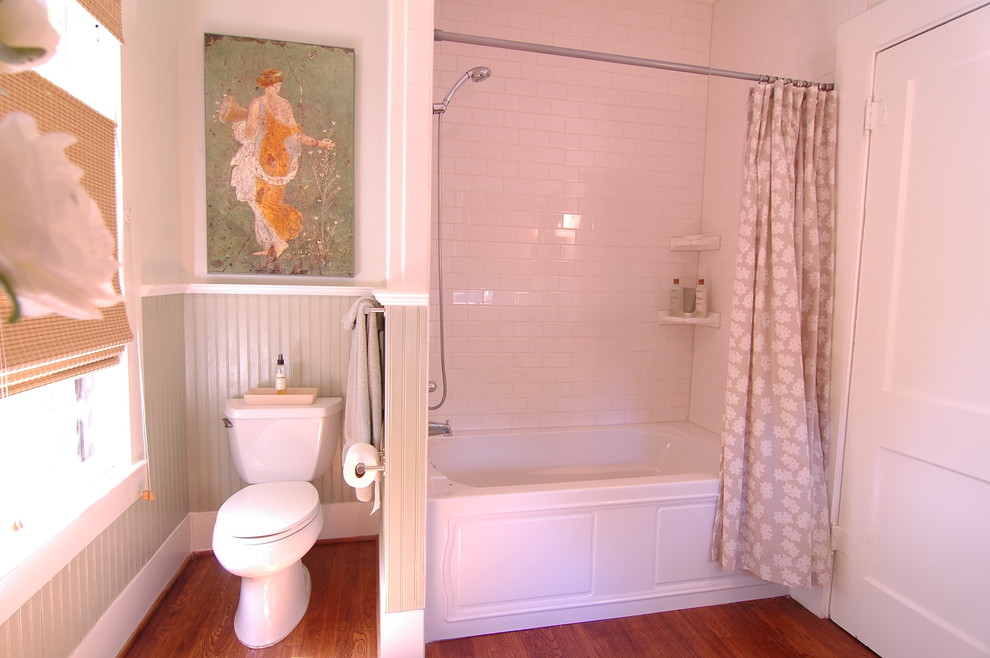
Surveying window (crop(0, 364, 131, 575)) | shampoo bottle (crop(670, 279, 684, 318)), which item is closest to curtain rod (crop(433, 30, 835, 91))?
shampoo bottle (crop(670, 279, 684, 318))

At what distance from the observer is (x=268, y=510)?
1896 millimetres

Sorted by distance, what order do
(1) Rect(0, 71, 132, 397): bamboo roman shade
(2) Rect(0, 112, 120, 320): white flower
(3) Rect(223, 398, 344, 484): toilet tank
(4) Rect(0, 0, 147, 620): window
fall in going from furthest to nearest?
(3) Rect(223, 398, 344, 484): toilet tank → (4) Rect(0, 0, 147, 620): window → (1) Rect(0, 71, 132, 397): bamboo roman shade → (2) Rect(0, 112, 120, 320): white flower

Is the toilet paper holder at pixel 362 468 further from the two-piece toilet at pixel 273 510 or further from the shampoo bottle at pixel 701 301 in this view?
the shampoo bottle at pixel 701 301

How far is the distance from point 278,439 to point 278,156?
1278 mm

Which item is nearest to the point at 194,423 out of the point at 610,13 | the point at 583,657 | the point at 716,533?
the point at 583,657

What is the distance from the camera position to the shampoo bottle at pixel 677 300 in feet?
9.47

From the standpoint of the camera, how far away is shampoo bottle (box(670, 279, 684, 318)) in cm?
289

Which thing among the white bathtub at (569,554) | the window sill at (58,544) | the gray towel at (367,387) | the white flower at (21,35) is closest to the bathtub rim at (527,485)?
the white bathtub at (569,554)

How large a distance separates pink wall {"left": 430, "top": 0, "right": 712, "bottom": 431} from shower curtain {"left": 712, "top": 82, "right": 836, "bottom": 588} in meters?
0.93

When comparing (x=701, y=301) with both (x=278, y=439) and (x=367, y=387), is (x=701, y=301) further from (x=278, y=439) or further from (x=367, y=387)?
(x=278, y=439)

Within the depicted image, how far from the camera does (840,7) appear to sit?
2176 millimetres

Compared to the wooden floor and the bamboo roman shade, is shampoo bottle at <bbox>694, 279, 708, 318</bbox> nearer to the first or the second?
the wooden floor

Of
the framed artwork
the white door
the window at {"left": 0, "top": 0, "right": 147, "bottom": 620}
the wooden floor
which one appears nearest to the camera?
the window at {"left": 0, "top": 0, "right": 147, "bottom": 620}

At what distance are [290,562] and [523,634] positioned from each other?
2.99ft
